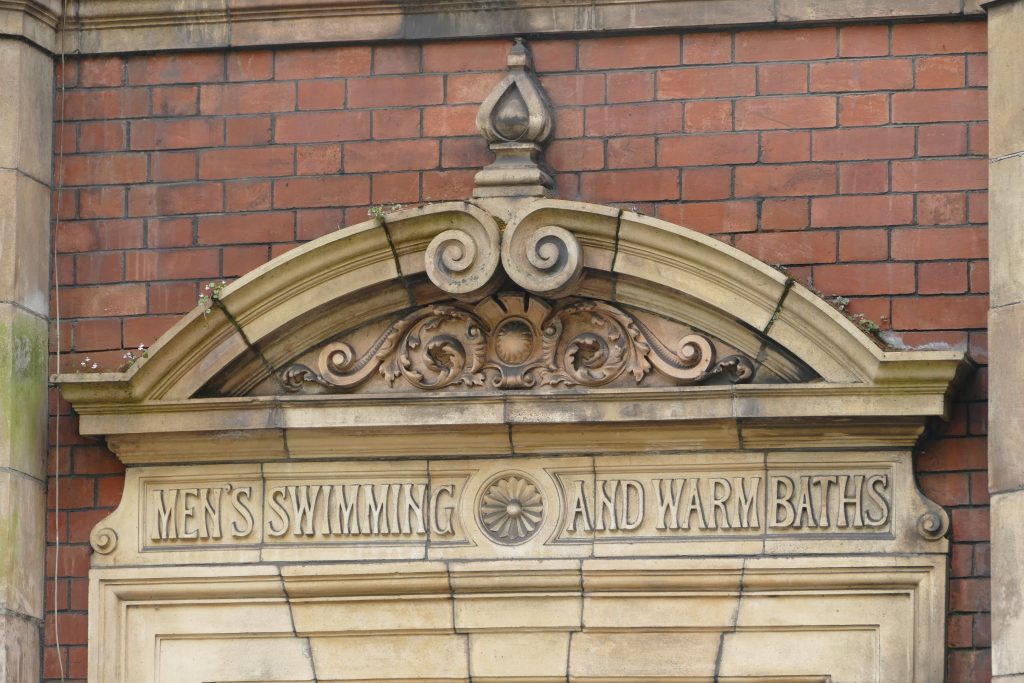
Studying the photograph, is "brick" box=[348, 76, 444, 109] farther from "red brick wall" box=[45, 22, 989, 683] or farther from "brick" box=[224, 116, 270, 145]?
"brick" box=[224, 116, 270, 145]

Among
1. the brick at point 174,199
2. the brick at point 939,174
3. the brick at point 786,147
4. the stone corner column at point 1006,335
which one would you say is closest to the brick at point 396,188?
the brick at point 174,199

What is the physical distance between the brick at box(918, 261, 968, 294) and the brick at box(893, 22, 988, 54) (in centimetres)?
88

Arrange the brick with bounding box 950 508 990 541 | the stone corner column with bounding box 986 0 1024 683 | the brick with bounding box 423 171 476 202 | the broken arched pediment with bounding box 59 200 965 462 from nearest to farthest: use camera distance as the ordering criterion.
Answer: the stone corner column with bounding box 986 0 1024 683, the brick with bounding box 950 508 990 541, the broken arched pediment with bounding box 59 200 965 462, the brick with bounding box 423 171 476 202

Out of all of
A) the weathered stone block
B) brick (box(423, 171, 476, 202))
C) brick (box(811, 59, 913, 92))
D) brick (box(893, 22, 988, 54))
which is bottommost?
the weathered stone block

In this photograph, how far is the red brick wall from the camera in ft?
31.1

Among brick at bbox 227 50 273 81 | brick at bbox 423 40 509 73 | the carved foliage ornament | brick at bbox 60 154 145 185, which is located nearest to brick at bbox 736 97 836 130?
the carved foliage ornament

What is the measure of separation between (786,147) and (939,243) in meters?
0.72

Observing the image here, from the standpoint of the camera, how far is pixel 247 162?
1010 centimetres

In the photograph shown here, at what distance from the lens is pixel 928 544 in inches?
364

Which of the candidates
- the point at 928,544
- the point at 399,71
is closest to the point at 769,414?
the point at 928,544

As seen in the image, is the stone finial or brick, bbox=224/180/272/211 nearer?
the stone finial

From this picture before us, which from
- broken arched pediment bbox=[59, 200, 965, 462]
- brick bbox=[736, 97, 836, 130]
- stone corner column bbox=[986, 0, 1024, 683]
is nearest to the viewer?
stone corner column bbox=[986, 0, 1024, 683]

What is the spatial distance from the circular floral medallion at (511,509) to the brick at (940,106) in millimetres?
2065

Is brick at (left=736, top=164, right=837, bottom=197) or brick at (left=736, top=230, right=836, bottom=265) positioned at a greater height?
brick at (left=736, top=164, right=837, bottom=197)
